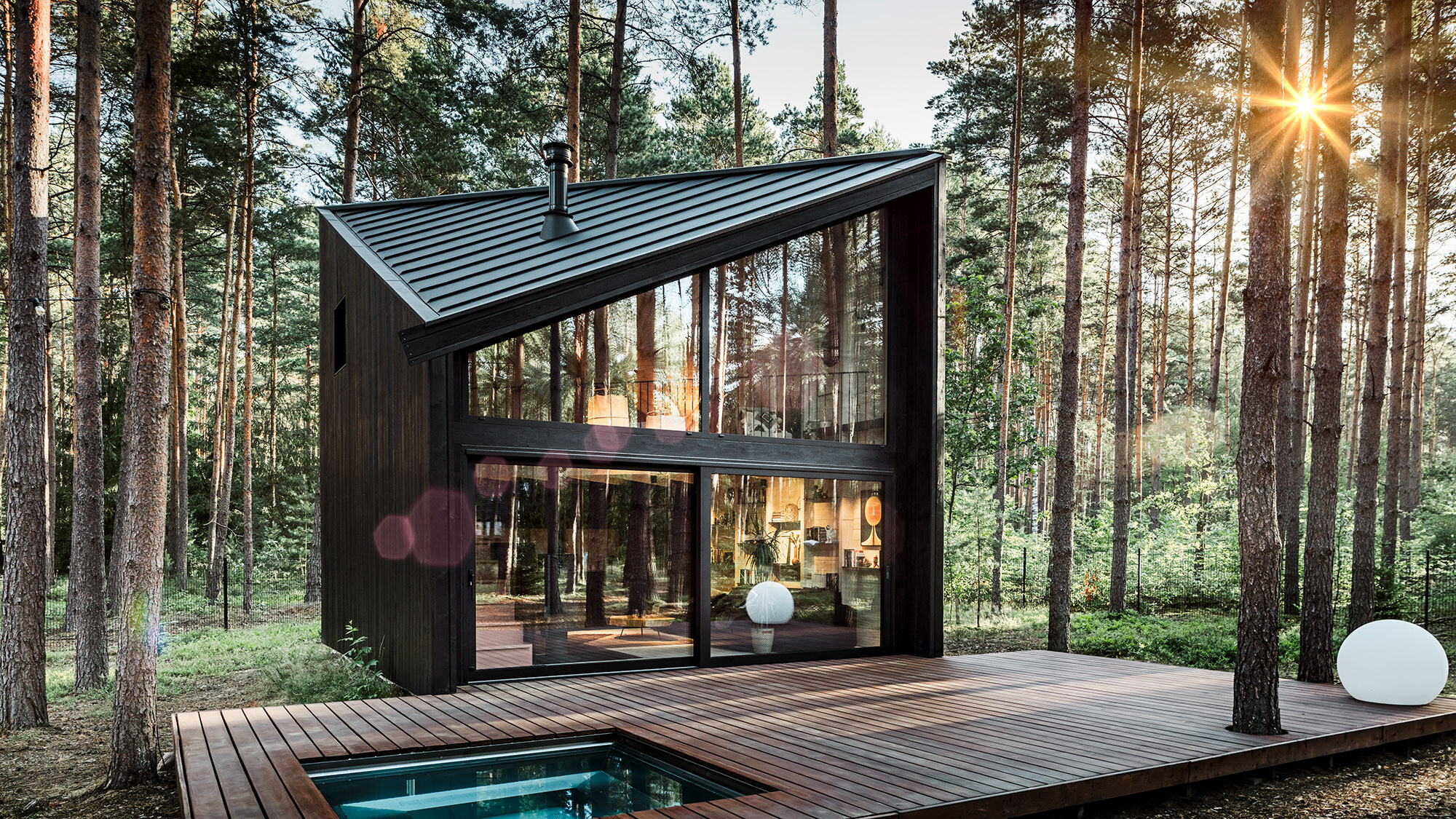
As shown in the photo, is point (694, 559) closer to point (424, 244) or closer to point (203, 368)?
point (424, 244)

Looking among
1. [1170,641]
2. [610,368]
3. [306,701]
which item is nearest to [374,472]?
[306,701]

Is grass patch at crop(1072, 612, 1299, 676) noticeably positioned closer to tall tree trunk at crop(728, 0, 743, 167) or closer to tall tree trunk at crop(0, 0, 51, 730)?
tall tree trunk at crop(728, 0, 743, 167)

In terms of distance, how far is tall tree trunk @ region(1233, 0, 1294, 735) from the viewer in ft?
17.6

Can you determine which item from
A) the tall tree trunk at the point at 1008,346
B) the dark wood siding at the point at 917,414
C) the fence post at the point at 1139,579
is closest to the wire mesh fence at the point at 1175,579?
the fence post at the point at 1139,579

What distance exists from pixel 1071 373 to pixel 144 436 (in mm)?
8501

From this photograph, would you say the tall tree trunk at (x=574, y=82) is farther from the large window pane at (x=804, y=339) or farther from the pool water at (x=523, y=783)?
the pool water at (x=523, y=783)

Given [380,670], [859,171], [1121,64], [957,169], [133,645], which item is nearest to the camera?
[133,645]

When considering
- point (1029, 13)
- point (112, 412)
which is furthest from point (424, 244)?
point (112, 412)

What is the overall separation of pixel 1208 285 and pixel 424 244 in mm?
22235

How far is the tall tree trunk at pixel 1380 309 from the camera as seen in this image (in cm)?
825

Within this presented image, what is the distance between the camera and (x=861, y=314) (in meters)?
8.65

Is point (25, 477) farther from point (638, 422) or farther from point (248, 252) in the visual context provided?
point (248, 252)

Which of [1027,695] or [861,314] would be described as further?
[861,314]

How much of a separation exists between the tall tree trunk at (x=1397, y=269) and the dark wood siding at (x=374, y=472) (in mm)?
9050
